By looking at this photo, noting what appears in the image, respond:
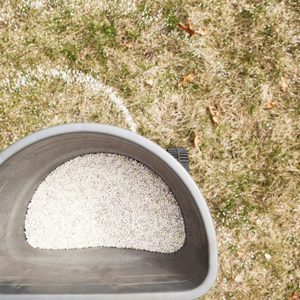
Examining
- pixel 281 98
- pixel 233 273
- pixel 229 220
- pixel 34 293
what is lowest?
pixel 233 273

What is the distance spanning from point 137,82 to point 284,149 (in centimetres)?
109

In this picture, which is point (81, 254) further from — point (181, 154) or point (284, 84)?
point (284, 84)

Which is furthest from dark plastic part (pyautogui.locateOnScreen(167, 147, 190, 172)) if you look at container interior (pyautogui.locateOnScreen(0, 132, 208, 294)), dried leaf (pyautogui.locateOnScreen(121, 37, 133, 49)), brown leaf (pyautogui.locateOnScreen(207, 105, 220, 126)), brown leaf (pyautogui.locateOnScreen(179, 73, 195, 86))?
dried leaf (pyautogui.locateOnScreen(121, 37, 133, 49))

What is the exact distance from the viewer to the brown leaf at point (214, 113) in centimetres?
371

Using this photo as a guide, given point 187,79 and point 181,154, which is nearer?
point 181,154

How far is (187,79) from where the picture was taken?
146 inches

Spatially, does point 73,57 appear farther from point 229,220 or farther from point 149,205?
point 229,220

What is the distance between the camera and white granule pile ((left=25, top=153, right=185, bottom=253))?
3.35 meters

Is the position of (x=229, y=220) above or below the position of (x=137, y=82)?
below

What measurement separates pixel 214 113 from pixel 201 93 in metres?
0.16

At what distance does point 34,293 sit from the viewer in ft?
8.98

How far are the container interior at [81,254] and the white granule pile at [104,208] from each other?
66mm

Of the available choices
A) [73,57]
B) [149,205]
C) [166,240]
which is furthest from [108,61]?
[166,240]

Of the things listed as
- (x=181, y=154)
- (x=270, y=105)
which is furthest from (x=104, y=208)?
(x=270, y=105)
